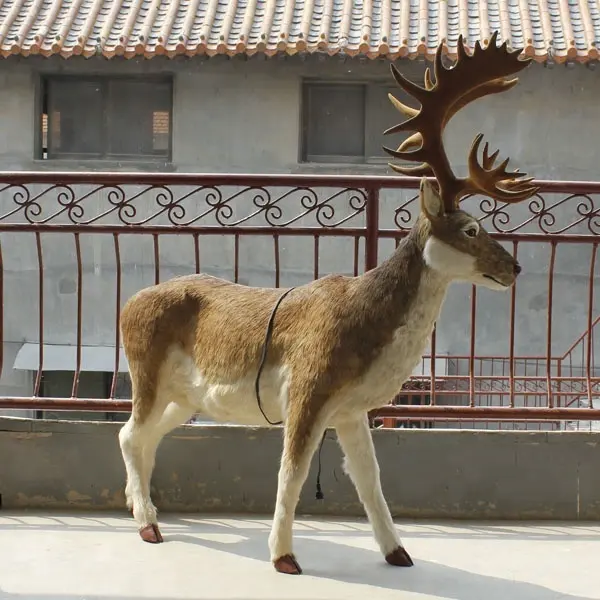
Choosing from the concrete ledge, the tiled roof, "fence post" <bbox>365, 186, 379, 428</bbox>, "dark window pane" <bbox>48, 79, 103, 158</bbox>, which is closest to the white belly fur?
the concrete ledge

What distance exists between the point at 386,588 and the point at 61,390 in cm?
968

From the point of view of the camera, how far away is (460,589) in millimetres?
4656

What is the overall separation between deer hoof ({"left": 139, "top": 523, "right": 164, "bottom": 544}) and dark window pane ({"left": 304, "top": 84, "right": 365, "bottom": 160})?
26.9ft

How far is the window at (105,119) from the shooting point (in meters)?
13.0

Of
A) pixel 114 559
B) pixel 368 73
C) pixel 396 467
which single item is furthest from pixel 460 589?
pixel 368 73

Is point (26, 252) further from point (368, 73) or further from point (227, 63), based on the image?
point (368, 73)

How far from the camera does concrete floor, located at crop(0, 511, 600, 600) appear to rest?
4586mm

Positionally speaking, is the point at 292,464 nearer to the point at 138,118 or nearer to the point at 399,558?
the point at 399,558

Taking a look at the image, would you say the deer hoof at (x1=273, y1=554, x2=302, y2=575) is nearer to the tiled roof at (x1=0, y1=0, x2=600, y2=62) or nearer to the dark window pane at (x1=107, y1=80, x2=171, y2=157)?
the tiled roof at (x1=0, y1=0, x2=600, y2=62)

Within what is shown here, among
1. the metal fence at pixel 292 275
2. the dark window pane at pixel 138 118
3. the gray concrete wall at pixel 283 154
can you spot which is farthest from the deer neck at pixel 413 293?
the dark window pane at pixel 138 118

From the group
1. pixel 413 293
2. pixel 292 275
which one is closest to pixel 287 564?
pixel 413 293

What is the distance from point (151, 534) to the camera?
17.1ft

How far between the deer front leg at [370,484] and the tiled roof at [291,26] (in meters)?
7.47

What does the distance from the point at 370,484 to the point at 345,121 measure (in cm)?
843
